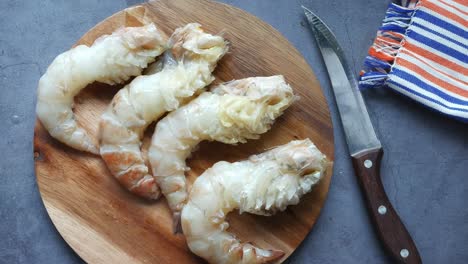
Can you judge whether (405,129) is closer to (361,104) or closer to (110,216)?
(361,104)

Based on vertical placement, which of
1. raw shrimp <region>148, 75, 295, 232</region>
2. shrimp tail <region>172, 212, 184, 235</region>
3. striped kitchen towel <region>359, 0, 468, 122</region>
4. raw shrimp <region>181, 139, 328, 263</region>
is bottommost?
shrimp tail <region>172, 212, 184, 235</region>

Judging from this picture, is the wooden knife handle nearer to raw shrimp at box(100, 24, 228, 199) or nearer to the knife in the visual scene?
the knife

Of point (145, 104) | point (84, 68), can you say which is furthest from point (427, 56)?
point (84, 68)

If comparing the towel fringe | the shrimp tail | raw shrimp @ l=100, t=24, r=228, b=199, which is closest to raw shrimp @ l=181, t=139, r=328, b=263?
the shrimp tail

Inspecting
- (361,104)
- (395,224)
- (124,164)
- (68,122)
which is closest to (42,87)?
(68,122)

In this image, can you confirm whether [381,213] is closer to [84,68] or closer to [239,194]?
[239,194]
